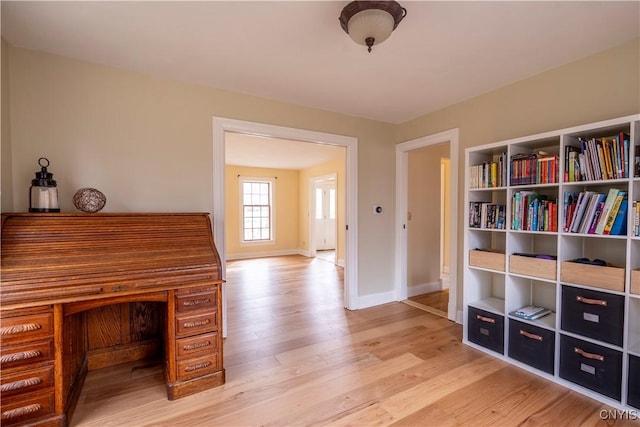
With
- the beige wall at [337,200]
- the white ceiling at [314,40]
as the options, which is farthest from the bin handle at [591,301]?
the beige wall at [337,200]

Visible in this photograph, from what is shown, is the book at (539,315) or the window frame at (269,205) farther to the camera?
the window frame at (269,205)

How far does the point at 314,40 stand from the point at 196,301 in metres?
1.87

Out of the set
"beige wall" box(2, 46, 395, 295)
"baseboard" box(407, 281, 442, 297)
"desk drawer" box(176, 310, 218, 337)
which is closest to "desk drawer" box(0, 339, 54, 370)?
"desk drawer" box(176, 310, 218, 337)

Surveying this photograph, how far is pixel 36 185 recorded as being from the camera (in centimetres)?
184

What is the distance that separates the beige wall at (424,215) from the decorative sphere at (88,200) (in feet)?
10.8

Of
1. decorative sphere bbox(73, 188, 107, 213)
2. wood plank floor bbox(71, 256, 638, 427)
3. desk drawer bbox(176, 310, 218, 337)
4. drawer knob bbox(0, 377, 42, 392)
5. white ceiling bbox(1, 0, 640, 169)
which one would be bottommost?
wood plank floor bbox(71, 256, 638, 427)

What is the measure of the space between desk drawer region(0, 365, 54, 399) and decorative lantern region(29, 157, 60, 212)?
3.13 ft

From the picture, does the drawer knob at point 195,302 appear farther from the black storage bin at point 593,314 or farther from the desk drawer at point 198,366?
the black storage bin at point 593,314

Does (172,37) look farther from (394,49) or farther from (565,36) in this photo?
(565,36)

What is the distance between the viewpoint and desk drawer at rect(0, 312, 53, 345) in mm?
1443

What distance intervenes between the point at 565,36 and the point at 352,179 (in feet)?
6.81

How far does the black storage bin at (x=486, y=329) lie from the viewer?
231 cm

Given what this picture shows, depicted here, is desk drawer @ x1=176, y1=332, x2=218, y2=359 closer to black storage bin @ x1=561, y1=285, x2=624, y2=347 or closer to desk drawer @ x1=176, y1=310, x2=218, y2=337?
desk drawer @ x1=176, y1=310, x2=218, y2=337

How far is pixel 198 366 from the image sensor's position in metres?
1.91
